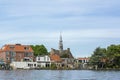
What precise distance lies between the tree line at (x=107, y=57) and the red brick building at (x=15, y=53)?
22216 millimetres

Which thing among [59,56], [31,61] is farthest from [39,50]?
[31,61]

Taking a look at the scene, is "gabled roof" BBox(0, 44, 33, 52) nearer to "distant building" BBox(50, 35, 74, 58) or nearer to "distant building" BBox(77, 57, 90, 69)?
"distant building" BBox(50, 35, 74, 58)

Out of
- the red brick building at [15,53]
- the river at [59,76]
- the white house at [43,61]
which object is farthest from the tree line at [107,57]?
the river at [59,76]

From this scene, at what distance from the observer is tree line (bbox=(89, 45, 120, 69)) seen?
452 ft

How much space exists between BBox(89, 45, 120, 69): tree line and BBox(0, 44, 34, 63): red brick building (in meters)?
22.2

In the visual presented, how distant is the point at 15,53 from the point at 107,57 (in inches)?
1225

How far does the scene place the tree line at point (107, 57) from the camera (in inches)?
5418

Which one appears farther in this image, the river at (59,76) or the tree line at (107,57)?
the tree line at (107,57)

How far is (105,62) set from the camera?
460 feet

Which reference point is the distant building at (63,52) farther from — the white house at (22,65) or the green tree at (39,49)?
the white house at (22,65)

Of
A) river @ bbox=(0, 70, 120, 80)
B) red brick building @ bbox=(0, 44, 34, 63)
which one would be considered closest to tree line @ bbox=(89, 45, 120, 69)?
red brick building @ bbox=(0, 44, 34, 63)

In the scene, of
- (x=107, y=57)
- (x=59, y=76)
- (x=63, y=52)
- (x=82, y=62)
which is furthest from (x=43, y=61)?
(x=59, y=76)

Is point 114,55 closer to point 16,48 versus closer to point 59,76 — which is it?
point 16,48

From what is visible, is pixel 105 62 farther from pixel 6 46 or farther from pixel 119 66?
pixel 6 46
